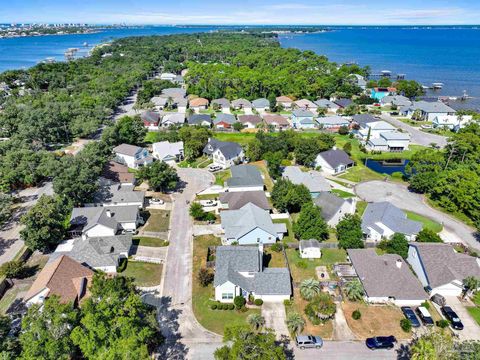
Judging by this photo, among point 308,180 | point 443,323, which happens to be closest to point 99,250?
point 308,180

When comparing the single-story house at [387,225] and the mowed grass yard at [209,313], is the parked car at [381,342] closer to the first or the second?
the mowed grass yard at [209,313]

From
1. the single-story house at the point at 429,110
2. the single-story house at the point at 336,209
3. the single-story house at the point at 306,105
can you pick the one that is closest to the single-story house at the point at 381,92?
the single-story house at the point at 429,110

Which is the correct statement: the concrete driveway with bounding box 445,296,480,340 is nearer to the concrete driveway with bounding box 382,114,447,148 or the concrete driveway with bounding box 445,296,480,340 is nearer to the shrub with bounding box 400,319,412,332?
the shrub with bounding box 400,319,412,332

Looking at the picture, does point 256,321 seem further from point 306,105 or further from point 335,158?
point 306,105

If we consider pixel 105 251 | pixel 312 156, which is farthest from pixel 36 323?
pixel 312 156

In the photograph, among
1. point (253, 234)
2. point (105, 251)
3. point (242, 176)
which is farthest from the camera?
point (242, 176)

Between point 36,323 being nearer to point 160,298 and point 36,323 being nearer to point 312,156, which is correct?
point 160,298

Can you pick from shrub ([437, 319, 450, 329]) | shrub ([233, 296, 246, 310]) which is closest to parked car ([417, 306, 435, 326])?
shrub ([437, 319, 450, 329])
